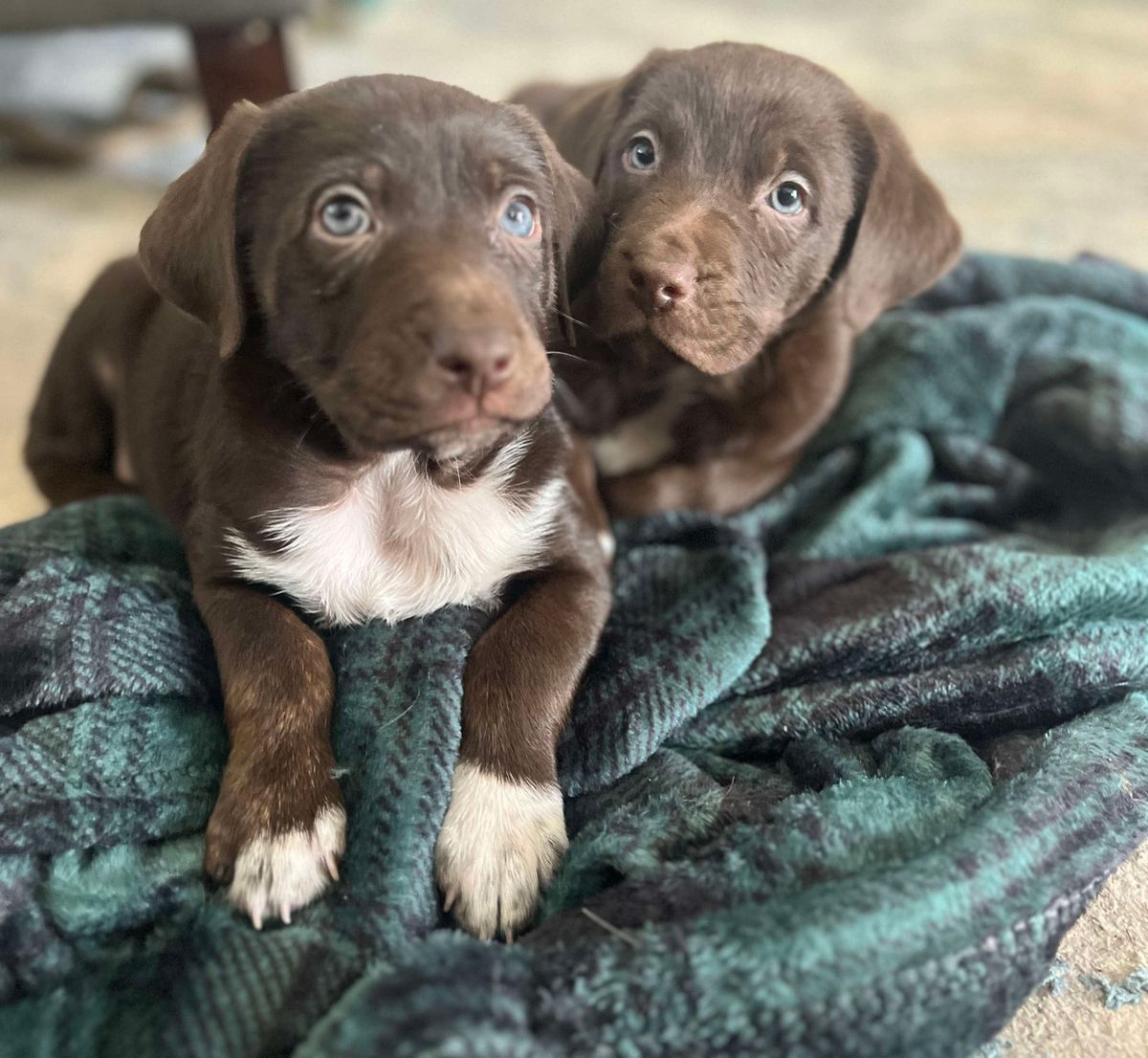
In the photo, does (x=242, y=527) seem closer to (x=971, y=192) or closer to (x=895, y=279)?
(x=895, y=279)

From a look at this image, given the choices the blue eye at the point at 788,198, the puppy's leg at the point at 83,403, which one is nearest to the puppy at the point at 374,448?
the blue eye at the point at 788,198

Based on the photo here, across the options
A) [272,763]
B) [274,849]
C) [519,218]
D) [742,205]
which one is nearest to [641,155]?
[742,205]

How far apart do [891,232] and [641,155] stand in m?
0.68

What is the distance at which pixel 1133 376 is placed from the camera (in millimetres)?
3361

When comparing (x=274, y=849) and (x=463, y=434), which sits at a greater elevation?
(x=463, y=434)

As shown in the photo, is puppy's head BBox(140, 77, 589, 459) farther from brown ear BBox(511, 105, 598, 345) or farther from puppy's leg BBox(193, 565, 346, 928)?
puppy's leg BBox(193, 565, 346, 928)

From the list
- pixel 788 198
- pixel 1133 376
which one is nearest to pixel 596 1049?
pixel 788 198

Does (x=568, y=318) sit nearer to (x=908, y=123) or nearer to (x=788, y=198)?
(x=788, y=198)

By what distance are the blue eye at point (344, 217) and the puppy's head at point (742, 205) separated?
2.17 feet

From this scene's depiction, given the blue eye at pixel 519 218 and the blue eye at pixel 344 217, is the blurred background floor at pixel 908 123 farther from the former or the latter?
the blue eye at pixel 344 217

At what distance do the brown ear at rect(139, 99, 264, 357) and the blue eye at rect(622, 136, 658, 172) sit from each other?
38.9 inches

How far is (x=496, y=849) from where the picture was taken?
1.97 m

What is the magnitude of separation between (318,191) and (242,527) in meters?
0.73

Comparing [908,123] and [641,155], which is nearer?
[641,155]
